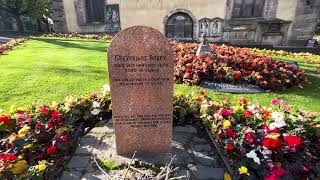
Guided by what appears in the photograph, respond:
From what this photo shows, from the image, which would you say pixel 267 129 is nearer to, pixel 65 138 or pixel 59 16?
pixel 65 138

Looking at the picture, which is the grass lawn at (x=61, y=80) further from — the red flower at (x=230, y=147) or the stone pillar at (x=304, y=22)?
the stone pillar at (x=304, y=22)

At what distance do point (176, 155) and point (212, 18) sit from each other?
13651 mm

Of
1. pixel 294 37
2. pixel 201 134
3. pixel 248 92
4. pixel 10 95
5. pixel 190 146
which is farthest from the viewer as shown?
pixel 294 37

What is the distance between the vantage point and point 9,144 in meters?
3.42

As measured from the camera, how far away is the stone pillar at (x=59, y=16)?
17.8 meters

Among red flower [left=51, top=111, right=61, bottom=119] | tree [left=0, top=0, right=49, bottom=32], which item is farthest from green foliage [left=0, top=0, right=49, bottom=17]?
red flower [left=51, top=111, right=61, bottom=119]

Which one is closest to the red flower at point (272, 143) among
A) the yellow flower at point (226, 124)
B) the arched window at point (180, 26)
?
the yellow flower at point (226, 124)

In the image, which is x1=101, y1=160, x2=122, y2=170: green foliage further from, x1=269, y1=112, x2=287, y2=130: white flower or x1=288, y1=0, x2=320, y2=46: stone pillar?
x1=288, y1=0, x2=320, y2=46: stone pillar

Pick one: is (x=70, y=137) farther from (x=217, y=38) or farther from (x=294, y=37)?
(x=294, y=37)

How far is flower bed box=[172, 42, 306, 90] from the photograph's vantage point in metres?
7.09

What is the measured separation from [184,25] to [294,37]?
6.85 metres

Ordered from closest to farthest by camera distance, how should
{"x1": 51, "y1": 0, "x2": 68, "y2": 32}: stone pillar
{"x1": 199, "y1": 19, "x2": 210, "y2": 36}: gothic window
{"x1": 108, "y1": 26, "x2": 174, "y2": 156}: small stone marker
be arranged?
{"x1": 108, "y1": 26, "x2": 174, "y2": 156}: small stone marker < {"x1": 199, "y1": 19, "x2": 210, "y2": 36}: gothic window < {"x1": 51, "y1": 0, "x2": 68, "y2": 32}: stone pillar

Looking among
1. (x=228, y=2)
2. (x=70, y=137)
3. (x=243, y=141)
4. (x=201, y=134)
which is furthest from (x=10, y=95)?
(x=228, y=2)

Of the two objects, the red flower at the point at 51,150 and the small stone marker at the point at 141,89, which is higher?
the small stone marker at the point at 141,89
